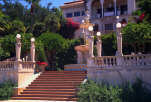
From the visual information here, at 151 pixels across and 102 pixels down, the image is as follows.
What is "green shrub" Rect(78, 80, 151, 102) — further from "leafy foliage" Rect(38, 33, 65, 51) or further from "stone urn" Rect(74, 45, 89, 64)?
"leafy foliage" Rect(38, 33, 65, 51)

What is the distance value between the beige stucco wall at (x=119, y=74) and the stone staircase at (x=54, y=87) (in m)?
1.58

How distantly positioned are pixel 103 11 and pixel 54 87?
82.2ft

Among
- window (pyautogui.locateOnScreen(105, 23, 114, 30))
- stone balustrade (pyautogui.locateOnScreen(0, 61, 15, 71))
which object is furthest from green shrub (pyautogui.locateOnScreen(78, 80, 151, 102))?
window (pyautogui.locateOnScreen(105, 23, 114, 30))

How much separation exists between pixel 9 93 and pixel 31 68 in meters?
2.93

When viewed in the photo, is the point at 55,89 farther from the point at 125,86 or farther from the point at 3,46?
the point at 3,46

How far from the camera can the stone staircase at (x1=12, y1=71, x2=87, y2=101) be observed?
597 inches

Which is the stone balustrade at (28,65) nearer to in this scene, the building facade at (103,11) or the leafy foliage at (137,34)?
the leafy foliage at (137,34)

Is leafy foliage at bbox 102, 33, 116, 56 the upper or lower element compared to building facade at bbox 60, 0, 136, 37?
lower

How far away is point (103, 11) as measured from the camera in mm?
38781

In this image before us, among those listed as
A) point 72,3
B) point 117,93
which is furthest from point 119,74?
point 72,3

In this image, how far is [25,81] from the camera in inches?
687

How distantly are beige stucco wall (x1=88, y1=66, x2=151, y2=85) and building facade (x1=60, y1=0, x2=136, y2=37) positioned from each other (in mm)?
21311

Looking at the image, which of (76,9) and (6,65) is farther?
(76,9)

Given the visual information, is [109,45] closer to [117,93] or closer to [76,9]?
[117,93]
